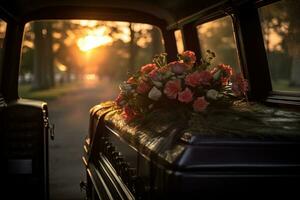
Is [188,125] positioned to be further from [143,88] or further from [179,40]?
[179,40]

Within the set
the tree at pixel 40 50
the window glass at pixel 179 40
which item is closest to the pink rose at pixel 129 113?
the window glass at pixel 179 40

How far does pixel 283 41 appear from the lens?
3.58 metres

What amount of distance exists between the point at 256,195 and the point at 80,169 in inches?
257

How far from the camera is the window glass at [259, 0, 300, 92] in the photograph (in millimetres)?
3391

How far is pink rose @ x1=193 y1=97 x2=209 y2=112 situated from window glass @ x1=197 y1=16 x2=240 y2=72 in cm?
157

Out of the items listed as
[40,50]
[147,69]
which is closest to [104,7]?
[147,69]

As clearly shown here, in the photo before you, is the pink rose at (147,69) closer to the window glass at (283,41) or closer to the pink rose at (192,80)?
the pink rose at (192,80)

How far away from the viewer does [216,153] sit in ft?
6.44

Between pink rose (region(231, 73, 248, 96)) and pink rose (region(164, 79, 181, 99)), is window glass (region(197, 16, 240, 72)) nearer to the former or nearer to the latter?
pink rose (region(231, 73, 248, 96))

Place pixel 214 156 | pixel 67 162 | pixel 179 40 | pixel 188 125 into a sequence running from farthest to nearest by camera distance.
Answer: pixel 67 162
pixel 179 40
pixel 188 125
pixel 214 156

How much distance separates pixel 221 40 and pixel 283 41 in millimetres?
1094

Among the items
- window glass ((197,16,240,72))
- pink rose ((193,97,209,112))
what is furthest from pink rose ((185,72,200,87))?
window glass ((197,16,240,72))

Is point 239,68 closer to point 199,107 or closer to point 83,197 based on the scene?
point 199,107

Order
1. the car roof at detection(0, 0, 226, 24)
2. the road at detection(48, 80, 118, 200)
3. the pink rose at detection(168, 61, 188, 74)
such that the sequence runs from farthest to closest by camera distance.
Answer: the road at detection(48, 80, 118, 200)
the car roof at detection(0, 0, 226, 24)
the pink rose at detection(168, 61, 188, 74)
